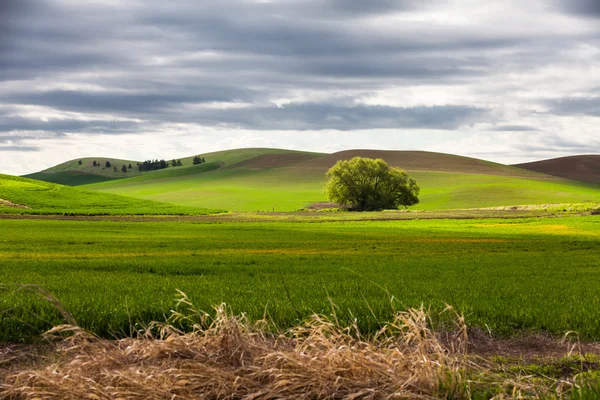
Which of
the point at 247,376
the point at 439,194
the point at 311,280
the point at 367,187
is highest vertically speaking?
the point at 367,187

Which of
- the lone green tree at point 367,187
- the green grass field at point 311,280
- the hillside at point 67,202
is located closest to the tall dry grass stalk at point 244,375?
the green grass field at point 311,280

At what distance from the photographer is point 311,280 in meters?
23.8

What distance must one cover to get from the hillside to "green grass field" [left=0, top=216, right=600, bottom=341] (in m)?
63.5

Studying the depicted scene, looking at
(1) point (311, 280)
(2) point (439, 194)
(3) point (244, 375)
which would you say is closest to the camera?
(3) point (244, 375)

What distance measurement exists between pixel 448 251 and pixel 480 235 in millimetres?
18081

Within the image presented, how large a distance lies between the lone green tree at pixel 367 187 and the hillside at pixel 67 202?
26795 mm

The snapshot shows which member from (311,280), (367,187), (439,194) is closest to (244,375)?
(311,280)

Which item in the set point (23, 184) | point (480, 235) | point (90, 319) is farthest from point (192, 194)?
point (90, 319)

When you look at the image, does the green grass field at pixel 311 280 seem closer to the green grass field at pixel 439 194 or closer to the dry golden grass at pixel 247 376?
the dry golden grass at pixel 247 376

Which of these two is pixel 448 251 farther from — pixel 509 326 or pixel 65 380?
pixel 65 380

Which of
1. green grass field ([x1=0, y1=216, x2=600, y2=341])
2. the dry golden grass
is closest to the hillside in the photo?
green grass field ([x1=0, y1=216, x2=600, y2=341])

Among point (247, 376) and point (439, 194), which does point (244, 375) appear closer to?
point (247, 376)

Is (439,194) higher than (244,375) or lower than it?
lower

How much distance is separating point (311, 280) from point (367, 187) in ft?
359
